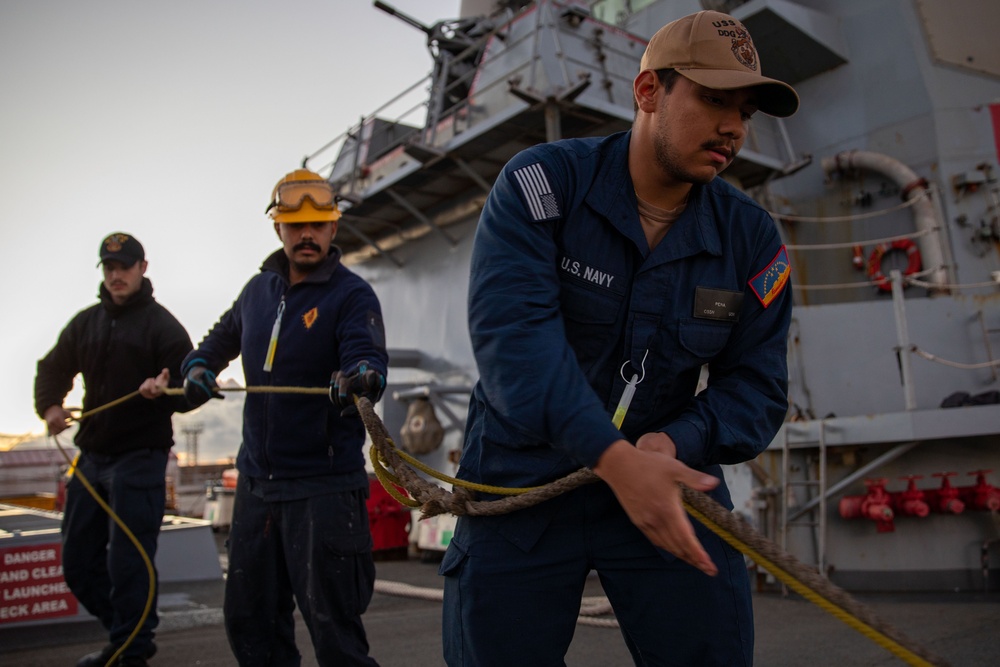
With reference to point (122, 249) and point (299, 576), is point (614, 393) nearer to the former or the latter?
point (299, 576)

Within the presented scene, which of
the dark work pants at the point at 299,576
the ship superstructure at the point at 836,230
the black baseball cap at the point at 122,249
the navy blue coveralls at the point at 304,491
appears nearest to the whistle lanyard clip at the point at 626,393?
the navy blue coveralls at the point at 304,491

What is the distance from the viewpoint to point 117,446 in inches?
146

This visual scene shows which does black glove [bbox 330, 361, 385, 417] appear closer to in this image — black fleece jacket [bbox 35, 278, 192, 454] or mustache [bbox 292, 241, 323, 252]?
mustache [bbox 292, 241, 323, 252]

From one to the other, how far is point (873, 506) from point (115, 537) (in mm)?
4792

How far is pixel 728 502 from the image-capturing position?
1.73 metres

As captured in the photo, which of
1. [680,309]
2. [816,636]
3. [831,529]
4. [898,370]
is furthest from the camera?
[898,370]

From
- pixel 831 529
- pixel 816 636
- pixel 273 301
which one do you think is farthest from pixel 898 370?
pixel 273 301

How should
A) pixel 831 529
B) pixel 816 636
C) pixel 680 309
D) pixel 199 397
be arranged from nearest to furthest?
pixel 680 309 → pixel 199 397 → pixel 816 636 → pixel 831 529

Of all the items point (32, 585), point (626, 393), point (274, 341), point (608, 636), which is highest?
point (274, 341)

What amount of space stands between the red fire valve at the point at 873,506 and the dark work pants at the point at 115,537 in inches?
180

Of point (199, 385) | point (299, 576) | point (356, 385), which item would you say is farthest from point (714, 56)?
point (199, 385)

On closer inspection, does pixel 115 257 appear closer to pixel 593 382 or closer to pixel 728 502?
pixel 593 382

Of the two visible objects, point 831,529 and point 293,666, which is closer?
point 293,666

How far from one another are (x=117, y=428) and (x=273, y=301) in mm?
1195
